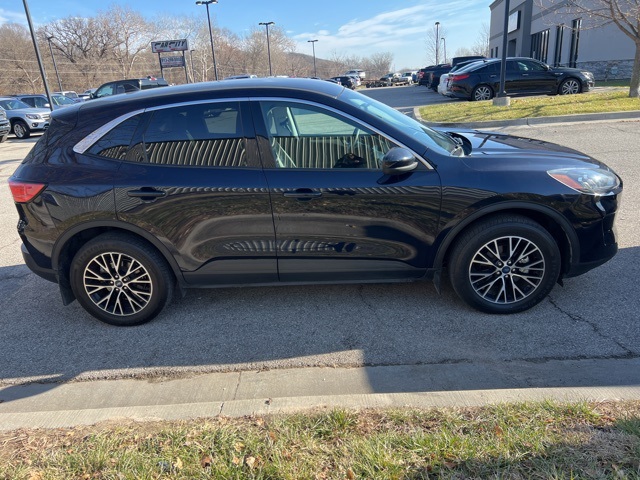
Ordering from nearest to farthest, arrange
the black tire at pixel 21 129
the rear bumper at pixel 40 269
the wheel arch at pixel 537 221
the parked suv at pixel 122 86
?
the wheel arch at pixel 537 221 → the rear bumper at pixel 40 269 → the black tire at pixel 21 129 → the parked suv at pixel 122 86

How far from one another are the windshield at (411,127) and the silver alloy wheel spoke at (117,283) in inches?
85.3

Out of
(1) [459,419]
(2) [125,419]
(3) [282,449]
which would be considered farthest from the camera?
(2) [125,419]

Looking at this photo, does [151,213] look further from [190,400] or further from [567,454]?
[567,454]

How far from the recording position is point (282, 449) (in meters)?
2.10

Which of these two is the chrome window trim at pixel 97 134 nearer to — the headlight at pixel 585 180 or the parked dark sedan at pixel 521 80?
the headlight at pixel 585 180

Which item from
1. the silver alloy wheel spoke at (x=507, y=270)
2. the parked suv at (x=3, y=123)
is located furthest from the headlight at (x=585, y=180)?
the parked suv at (x=3, y=123)

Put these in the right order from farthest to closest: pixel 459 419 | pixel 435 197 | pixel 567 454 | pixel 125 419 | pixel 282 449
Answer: pixel 435 197 → pixel 125 419 → pixel 459 419 → pixel 282 449 → pixel 567 454

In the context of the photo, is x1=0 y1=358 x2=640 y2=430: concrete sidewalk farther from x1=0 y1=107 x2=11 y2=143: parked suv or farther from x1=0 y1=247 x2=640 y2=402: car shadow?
x1=0 y1=107 x2=11 y2=143: parked suv

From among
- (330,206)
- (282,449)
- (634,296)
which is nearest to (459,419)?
(282,449)

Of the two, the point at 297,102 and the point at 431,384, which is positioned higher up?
the point at 297,102

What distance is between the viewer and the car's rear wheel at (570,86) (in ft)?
54.2

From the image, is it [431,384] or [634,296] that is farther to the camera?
[634,296]

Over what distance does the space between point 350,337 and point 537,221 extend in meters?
1.69

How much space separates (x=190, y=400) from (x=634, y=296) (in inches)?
138
